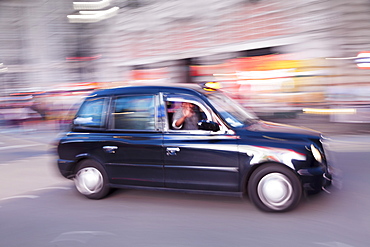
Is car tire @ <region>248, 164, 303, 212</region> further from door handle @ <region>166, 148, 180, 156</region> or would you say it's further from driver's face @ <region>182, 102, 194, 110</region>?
driver's face @ <region>182, 102, 194, 110</region>

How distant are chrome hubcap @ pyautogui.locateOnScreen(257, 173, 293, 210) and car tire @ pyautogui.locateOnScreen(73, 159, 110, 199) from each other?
7.14ft

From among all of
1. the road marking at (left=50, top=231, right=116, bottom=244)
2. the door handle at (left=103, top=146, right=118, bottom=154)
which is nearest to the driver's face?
the door handle at (left=103, top=146, right=118, bottom=154)

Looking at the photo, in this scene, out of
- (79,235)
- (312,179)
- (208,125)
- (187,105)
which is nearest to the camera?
(79,235)

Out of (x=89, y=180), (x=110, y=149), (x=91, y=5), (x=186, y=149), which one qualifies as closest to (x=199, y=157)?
(x=186, y=149)

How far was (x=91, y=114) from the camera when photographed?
553 cm

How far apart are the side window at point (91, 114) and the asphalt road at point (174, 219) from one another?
107cm

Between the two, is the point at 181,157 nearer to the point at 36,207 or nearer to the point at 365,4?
the point at 36,207

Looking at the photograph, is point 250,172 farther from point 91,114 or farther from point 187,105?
point 91,114

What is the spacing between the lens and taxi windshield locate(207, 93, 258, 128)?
15.9 ft

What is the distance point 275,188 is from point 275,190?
0.9 inches

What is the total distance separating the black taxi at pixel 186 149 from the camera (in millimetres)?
4465

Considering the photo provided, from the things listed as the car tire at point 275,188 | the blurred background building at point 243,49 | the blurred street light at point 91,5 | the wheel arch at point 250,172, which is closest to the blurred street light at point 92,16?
the blurred background building at point 243,49

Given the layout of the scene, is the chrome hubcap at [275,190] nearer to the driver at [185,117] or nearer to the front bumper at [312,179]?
the front bumper at [312,179]

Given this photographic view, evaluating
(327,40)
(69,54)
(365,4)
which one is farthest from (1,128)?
(365,4)
